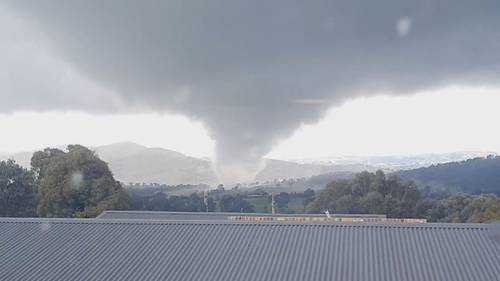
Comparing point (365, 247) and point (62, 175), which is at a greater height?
point (62, 175)

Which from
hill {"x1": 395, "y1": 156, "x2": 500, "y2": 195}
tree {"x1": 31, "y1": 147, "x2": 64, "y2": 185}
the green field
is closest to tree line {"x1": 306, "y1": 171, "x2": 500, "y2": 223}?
the green field

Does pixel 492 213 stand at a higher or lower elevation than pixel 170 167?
lower

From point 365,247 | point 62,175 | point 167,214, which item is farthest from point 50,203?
point 365,247

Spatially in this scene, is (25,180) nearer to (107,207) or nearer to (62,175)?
(62,175)

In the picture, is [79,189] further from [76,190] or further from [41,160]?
[41,160]

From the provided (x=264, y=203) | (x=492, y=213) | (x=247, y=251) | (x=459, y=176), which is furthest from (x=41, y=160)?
(x=459, y=176)

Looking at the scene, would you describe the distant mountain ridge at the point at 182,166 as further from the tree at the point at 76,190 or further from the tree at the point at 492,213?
the tree at the point at 492,213

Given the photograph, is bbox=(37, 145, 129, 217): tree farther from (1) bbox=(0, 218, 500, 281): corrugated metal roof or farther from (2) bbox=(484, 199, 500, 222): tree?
(2) bbox=(484, 199, 500, 222): tree
